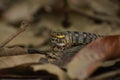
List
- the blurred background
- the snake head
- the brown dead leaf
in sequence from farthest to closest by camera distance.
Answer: the blurred background, the snake head, the brown dead leaf

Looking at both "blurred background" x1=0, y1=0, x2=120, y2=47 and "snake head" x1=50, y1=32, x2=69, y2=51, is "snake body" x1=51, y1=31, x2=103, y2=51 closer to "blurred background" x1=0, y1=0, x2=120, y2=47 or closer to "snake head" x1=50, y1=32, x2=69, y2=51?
"snake head" x1=50, y1=32, x2=69, y2=51

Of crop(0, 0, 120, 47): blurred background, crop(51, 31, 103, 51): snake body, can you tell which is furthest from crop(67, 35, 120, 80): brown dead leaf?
crop(0, 0, 120, 47): blurred background

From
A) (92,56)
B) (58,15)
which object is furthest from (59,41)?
(58,15)

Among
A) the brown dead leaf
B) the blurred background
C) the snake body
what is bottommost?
the brown dead leaf

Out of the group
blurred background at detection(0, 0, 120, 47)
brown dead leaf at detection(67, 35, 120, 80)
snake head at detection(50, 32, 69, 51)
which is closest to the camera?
brown dead leaf at detection(67, 35, 120, 80)

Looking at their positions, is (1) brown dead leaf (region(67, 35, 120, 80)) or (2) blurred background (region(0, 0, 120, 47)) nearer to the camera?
(1) brown dead leaf (region(67, 35, 120, 80))

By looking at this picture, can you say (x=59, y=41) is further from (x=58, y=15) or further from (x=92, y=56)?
(x=58, y=15)

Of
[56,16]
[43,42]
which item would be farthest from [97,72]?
[56,16]
